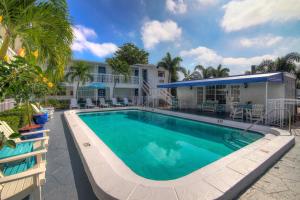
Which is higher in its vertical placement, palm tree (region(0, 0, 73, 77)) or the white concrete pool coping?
palm tree (region(0, 0, 73, 77))

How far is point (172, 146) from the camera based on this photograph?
23.0 feet

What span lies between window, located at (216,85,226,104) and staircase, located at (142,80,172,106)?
534 centimetres

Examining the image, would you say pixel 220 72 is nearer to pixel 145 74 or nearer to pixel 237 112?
pixel 145 74

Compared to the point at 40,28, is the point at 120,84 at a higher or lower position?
higher

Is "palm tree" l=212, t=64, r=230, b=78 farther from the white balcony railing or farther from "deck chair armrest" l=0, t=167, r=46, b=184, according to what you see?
"deck chair armrest" l=0, t=167, r=46, b=184

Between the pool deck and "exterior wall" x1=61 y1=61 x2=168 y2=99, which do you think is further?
"exterior wall" x1=61 y1=61 x2=168 y2=99

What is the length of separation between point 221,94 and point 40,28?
14.5 metres

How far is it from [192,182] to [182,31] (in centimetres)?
1586

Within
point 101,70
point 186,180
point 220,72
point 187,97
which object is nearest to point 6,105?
point 186,180

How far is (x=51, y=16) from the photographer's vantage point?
3672 mm

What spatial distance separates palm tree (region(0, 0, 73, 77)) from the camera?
3.15 m

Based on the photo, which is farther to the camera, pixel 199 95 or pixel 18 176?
pixel 199 95

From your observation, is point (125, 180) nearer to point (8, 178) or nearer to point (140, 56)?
point (8, 178)

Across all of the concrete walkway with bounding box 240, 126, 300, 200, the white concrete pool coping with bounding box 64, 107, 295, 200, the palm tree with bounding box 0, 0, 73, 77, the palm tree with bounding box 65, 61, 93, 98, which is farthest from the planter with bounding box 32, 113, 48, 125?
the palm tree with bounding box 65, 61, 93, 98
